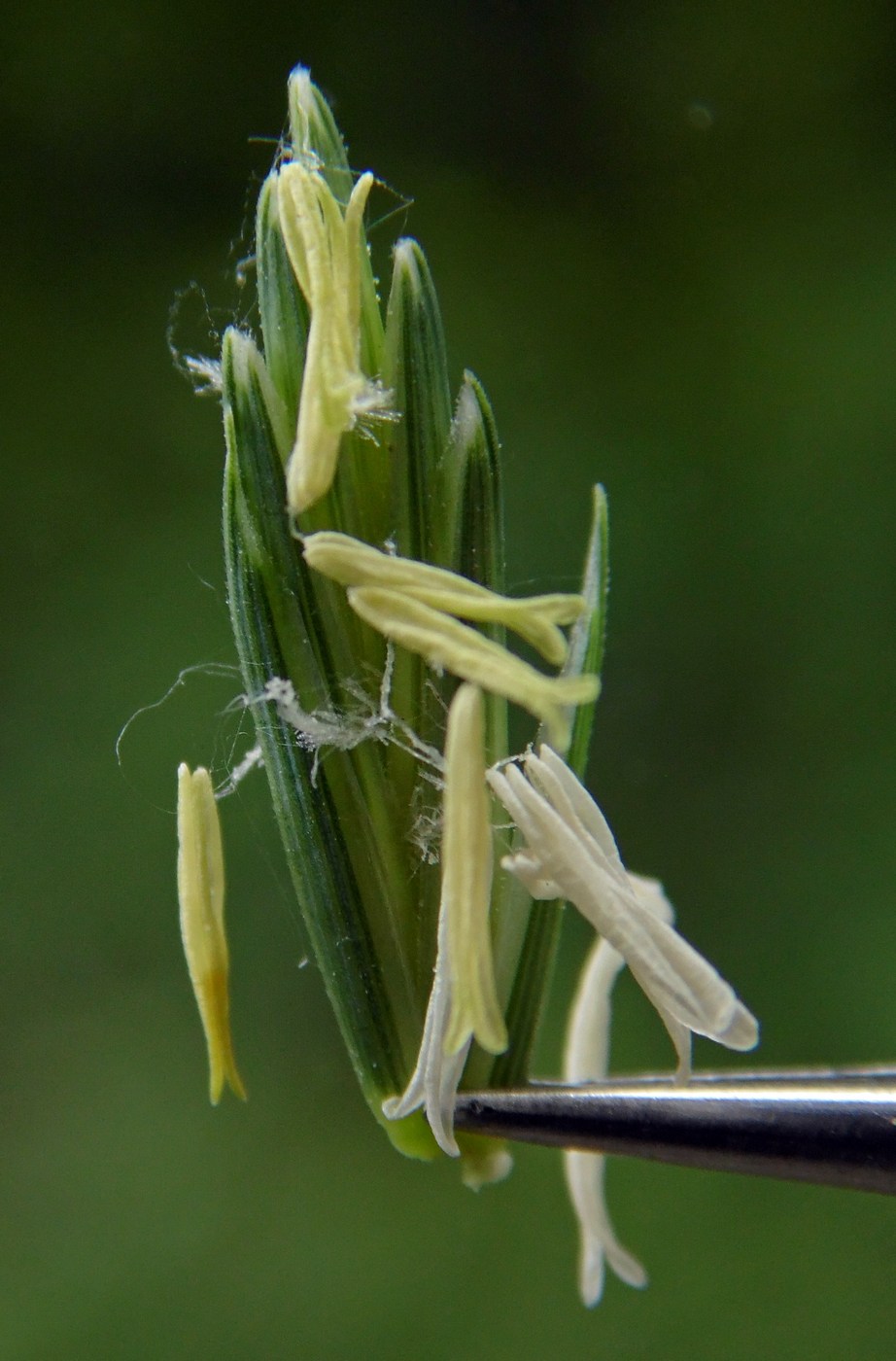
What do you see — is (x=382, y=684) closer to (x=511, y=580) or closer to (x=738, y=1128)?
(x=738, y=1128)

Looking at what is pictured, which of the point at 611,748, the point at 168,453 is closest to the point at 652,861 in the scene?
the point at 611,748

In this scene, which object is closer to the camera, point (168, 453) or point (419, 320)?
point (419, 320)

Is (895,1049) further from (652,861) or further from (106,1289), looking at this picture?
(106,1289)

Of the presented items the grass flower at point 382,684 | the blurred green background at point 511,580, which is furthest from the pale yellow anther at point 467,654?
the blurred green background at point 511,580

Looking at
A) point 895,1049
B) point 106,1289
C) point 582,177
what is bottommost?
point 106,1289

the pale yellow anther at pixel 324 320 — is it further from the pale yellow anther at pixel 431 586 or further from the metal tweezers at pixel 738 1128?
the metal tweezers at pixel 738 1128

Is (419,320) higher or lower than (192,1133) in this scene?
higher

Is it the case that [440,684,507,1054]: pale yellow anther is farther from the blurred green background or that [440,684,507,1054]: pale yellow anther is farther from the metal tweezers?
the blurred green background
